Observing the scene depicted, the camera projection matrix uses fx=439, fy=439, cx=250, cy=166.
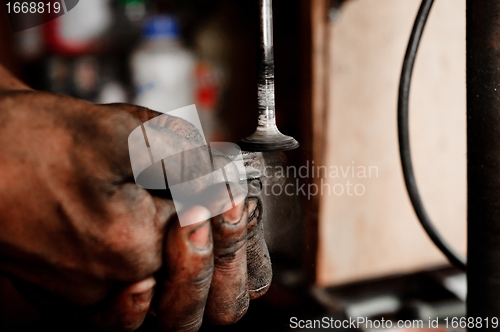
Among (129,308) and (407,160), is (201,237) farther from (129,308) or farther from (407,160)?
(407,160)

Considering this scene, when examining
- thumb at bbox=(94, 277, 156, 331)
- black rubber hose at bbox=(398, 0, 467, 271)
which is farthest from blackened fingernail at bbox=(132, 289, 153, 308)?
black rubber hose at bbox=(398, 0, 467, 271)

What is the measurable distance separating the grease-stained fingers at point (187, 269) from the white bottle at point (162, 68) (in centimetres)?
113

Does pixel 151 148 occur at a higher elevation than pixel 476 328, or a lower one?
higher

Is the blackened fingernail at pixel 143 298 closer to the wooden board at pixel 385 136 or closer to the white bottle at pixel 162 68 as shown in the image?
the wooden board at pixel 385 136

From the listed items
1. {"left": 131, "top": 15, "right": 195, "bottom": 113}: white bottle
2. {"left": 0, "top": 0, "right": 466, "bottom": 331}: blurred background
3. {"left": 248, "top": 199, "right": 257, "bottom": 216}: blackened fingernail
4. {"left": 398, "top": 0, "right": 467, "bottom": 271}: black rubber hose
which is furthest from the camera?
{"left": 131, "top": 15, "right": 195, "bottom": 113}: white bottle

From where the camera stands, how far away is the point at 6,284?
1.51 meters

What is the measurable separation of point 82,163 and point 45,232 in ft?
0.29

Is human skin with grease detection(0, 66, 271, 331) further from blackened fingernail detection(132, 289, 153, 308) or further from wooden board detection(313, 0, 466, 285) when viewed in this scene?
wooden board detection(313, 0, 466, 285)

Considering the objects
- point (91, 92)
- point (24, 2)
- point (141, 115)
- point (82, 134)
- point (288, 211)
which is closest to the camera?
point (82, 134)

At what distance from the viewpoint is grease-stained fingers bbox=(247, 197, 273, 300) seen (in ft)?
1.95

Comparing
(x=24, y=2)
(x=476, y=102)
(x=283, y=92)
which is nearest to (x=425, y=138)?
(x=283, y=92)

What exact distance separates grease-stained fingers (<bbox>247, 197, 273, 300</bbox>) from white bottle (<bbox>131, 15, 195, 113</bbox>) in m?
1.07

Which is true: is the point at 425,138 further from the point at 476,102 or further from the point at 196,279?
the point at 196,279

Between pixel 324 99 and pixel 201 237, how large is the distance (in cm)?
100
